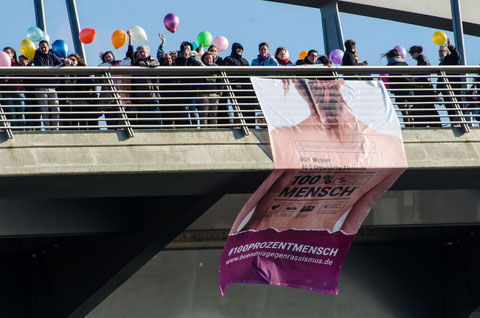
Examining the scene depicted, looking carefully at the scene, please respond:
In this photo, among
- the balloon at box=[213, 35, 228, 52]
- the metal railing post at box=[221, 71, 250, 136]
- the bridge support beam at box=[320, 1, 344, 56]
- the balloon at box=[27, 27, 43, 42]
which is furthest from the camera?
the bridge support beam at box=[320, 1, 344, 56]

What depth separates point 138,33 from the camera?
14094 mm

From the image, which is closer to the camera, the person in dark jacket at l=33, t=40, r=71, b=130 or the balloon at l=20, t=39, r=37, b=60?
the person in dark jacket at l=33, t=40, r=71, b=130

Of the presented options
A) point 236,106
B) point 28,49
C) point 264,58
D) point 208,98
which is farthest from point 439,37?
point 28,49

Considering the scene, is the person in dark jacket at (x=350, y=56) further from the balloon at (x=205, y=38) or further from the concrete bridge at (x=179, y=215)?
the balloon at (x=205, y=38)

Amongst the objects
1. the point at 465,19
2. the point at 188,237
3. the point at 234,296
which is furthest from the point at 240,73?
the point at 465,19

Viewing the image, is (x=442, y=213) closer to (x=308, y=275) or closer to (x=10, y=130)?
(x=308, y=275)

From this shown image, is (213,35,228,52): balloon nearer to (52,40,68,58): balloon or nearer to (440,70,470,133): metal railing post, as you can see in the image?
(52,40,68,58): balloon

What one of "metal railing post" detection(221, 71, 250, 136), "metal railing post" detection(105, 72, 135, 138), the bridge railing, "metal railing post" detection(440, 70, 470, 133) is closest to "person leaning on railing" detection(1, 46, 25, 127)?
the bridge railing

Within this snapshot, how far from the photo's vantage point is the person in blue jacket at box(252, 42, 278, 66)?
42.5 ft

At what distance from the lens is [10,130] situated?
33.6 ft

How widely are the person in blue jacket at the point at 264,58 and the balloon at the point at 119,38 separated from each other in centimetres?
245

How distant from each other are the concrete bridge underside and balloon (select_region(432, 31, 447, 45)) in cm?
404

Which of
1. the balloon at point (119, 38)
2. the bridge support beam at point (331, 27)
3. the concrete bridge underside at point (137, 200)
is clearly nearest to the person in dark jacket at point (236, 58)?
the concrete bridge underside at point (137, 200)

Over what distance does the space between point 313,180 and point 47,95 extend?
381cm
